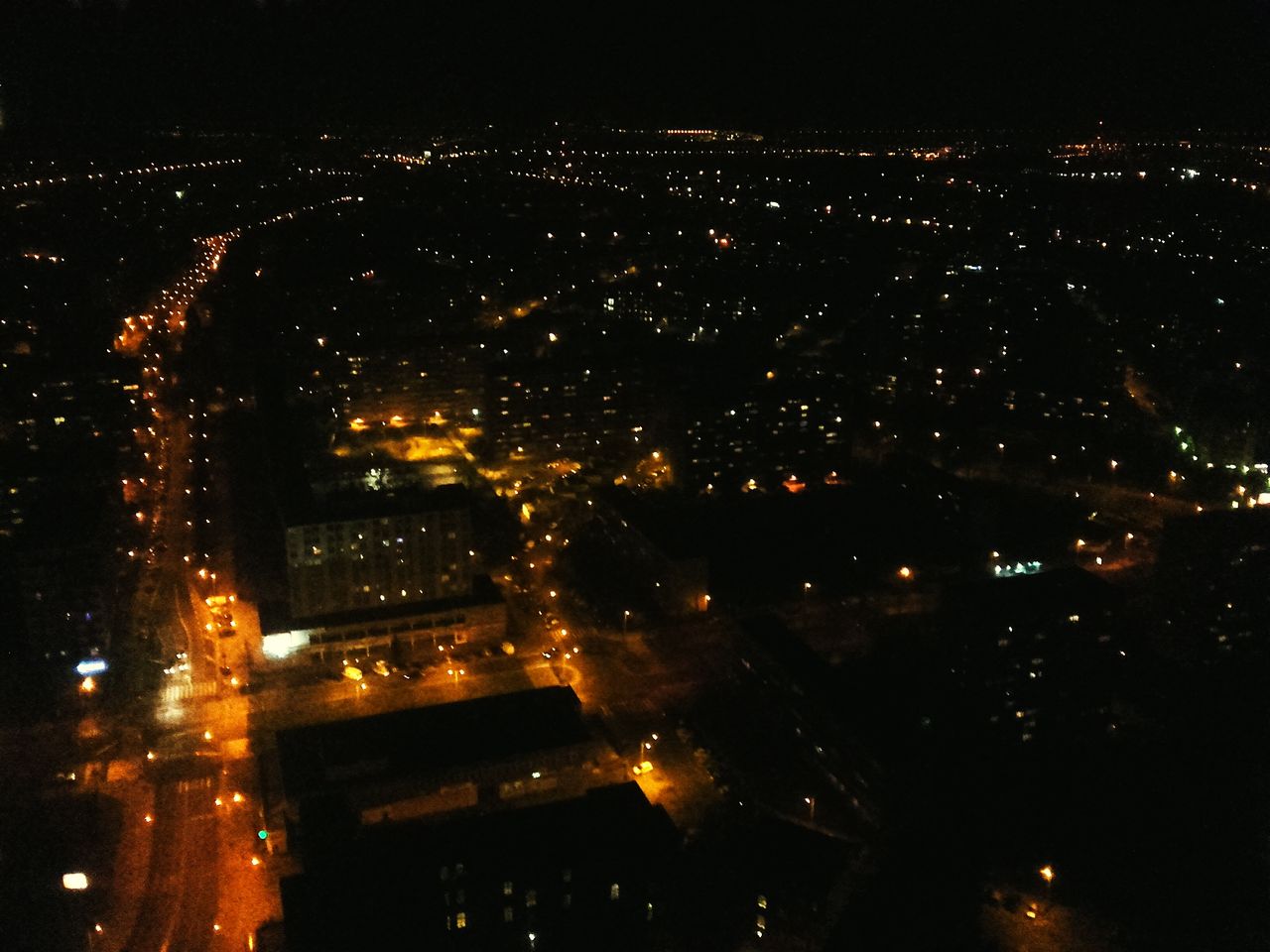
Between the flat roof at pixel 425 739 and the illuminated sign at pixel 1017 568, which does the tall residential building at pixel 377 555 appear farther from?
the illuminated sign at pixel 1017 568

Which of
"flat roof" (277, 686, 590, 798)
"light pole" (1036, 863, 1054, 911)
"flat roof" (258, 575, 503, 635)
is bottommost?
"flat roof" (258, 575, 503, 635)

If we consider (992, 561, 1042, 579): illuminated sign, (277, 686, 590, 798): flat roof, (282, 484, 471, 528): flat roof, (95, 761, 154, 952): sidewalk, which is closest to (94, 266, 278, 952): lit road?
(95, 761, 154, 952): sidewalk

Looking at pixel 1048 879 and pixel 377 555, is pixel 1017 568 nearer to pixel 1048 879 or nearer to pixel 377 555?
pixel 1048 879

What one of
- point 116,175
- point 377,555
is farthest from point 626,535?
point 116,175

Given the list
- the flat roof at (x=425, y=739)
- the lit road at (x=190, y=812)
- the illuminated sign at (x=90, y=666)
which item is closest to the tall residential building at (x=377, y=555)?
the lit road at (x=190, y=812)

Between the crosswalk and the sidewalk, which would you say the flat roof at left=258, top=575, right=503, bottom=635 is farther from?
the sidewalk

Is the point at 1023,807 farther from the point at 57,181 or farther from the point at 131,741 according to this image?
the point at 57,181

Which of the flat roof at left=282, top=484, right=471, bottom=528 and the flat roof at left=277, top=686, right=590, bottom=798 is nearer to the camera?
the flat roof at left=277, top=686, right=590, bottom=798

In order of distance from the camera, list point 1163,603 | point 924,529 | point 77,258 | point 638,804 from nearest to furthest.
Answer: point 638,804
point 1163,603
point 924,529
point 77,258

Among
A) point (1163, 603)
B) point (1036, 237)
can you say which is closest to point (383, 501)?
point (1163, 603)
